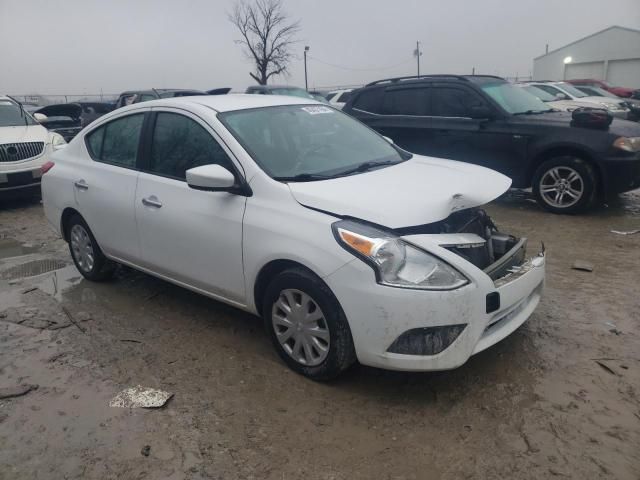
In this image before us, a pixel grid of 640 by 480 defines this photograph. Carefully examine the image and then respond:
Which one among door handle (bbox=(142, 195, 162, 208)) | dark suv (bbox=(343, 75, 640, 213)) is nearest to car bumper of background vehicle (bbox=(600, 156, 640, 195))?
dark suv (bbox=(343, 75, 640, 213))

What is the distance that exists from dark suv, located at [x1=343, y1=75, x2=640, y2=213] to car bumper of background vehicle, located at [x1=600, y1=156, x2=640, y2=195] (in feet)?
0.03

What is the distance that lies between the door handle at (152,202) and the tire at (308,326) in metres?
1.24

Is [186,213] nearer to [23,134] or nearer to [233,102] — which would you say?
[233,102]

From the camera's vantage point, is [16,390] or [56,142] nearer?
[16,390]

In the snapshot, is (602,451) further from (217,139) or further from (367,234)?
(217,139)

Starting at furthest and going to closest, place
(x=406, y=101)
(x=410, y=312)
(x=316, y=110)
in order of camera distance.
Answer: (x=406, y=101), (x=316, y=110), (x=410, y=312)

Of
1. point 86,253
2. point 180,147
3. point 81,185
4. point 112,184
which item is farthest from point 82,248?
point 180,147

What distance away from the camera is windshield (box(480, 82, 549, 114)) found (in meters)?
7.29

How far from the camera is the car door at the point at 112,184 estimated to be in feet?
14.1

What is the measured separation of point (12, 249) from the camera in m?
6.50

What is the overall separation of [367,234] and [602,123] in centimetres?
504

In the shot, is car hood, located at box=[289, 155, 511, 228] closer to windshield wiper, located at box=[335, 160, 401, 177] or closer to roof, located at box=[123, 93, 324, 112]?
windshield wiper, located at box=[335, 160, 401, 177]

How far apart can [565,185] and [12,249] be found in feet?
22.8

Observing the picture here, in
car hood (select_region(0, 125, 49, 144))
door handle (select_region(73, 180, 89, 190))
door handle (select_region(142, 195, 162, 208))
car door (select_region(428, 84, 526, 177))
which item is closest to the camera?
door handle (select_region(142, 195, 162, 208))
